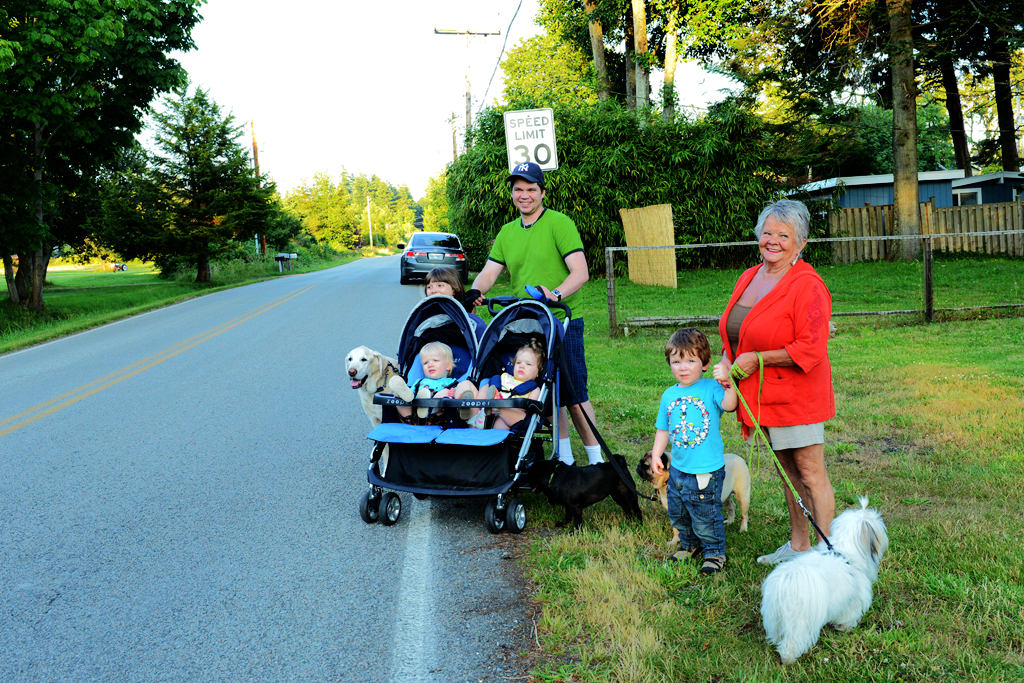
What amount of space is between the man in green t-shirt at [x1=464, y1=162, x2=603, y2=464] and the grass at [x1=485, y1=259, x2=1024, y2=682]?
16.0 inches

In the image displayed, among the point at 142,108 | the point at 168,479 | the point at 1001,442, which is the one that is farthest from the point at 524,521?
the point at 142,108

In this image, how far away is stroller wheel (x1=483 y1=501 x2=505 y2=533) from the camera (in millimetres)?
4938

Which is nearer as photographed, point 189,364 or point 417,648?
point 417,648

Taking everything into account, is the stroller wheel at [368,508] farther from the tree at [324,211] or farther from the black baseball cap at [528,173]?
the tree at [324,211]

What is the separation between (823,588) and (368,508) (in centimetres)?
307

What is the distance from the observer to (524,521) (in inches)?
202

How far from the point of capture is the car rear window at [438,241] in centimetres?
2570

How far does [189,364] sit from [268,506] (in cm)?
713

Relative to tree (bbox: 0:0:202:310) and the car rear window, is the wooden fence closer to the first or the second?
the car rear window

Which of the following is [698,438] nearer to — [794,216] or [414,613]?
[794,216]

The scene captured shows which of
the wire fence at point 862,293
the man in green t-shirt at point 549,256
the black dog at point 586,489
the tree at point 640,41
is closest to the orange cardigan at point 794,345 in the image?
the black dog at point 586,489

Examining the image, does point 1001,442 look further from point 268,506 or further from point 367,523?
point 268,506

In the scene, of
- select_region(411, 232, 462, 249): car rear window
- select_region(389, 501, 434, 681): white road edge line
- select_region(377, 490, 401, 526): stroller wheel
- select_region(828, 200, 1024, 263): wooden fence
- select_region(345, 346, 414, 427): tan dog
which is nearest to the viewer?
select_region(389, 501, 434, 681): white road edge line

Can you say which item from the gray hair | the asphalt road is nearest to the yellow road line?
the asphalt road
